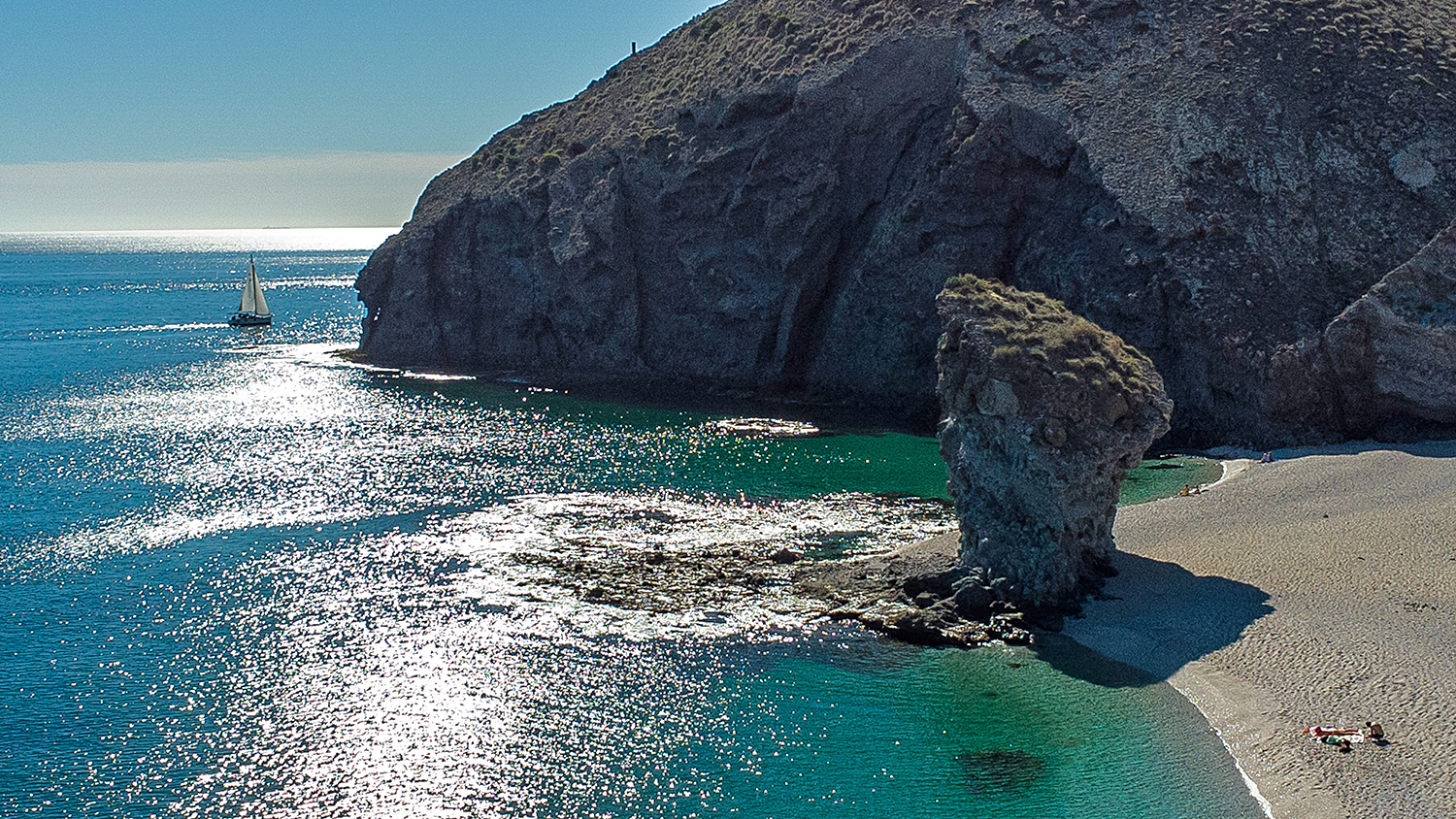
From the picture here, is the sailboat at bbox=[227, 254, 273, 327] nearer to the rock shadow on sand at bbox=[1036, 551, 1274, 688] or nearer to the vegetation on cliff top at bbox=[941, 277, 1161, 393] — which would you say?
the vegetation on cliff top at bbox=[941, 277, 1161, 393]

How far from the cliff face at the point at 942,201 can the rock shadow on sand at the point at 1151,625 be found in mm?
24292

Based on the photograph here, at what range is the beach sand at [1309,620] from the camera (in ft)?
83.2

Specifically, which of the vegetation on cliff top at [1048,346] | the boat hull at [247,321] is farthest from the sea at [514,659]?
the boat hull at [247,321]

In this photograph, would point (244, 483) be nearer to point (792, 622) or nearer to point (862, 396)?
point (792, 622)

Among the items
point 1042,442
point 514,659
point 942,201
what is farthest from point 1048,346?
point 942,201

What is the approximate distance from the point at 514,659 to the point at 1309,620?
2329 centimetres

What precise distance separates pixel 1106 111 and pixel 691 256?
98.7 ft

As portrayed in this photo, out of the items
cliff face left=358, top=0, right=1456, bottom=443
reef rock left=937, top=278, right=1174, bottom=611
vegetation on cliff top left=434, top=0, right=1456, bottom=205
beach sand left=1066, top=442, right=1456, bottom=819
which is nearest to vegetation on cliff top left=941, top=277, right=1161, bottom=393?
reef rock left=937, top=278, right=1174, bottom=611

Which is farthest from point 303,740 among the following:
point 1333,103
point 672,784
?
point 1333,103

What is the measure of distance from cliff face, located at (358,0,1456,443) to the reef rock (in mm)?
24858

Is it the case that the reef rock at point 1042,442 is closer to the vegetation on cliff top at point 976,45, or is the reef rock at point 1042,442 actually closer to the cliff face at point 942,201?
the cliff face at point 942,201

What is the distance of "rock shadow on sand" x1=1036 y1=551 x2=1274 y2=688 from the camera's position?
31766mm

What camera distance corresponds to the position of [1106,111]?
223 ft

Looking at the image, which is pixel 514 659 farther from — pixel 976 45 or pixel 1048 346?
pixel 976 45
